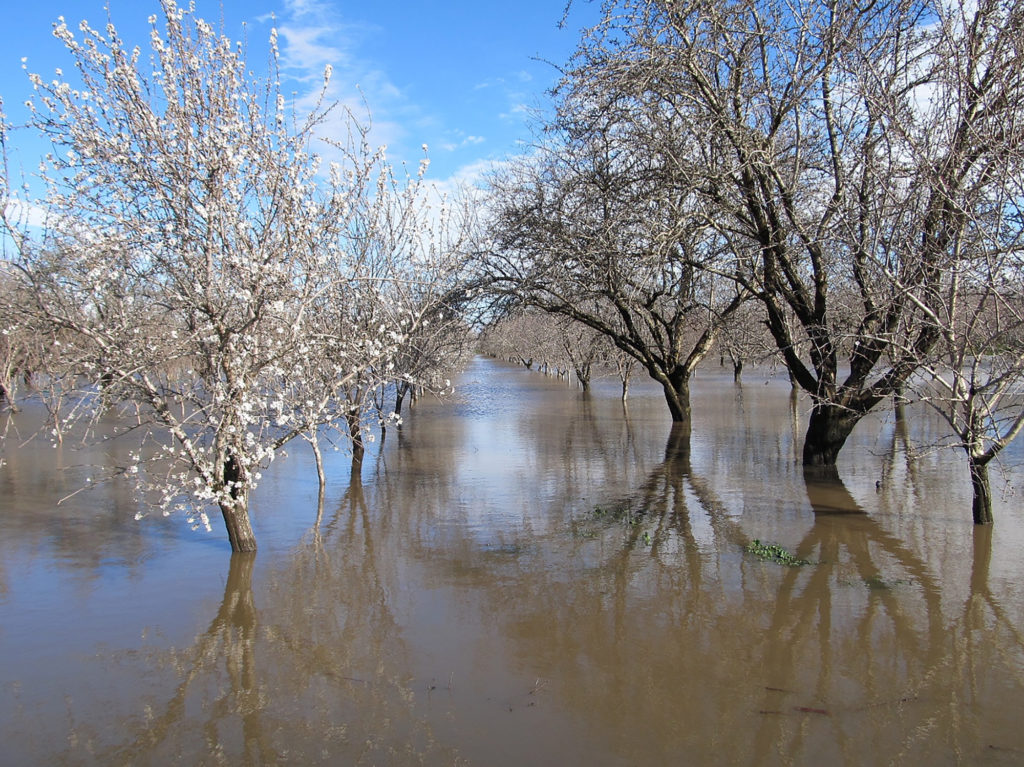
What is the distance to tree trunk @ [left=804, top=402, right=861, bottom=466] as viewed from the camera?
11375 mm

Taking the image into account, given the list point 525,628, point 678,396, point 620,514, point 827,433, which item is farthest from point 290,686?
point 678,396

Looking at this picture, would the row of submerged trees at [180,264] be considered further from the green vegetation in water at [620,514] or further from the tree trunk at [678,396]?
the tree trunk at [678,396]

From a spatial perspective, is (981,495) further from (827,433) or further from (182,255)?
(182,255)

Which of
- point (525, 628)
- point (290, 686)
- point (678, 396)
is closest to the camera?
point (290, 686)

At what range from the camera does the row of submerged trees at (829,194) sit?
23.8 ft

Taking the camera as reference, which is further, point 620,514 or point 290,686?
point 620,514

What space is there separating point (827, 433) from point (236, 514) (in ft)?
29.1

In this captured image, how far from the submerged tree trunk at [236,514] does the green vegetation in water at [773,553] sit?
17.4 feet

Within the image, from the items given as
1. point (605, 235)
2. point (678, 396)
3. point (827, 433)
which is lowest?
point (827, 433)

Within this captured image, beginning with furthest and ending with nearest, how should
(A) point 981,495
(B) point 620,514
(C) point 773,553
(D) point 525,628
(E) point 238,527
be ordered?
(B) point 620,514 → (A) point 981,495 → (E) point 238,527 → (C) point 773,553 → (D) point 525,628

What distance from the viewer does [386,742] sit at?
4102mm

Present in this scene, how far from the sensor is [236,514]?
7492 mm

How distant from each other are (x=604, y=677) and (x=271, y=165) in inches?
221

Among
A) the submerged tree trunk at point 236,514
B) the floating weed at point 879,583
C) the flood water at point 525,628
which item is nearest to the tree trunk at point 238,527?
the submerged tree trunk at point 236,514
